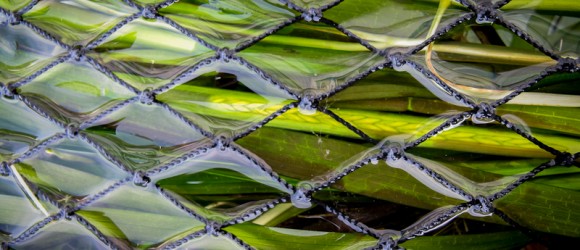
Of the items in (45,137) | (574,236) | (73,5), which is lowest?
(574,236)

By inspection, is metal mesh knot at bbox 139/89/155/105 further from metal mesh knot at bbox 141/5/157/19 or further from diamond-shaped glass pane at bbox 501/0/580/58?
diamond-shaped glass pane at bbox 501/0/580/58

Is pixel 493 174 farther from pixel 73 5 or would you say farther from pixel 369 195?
pixel 73 5

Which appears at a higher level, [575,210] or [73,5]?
[73,5]

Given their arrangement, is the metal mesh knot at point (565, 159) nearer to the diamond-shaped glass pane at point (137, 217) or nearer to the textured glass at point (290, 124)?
the textured glass at point (290, 124)

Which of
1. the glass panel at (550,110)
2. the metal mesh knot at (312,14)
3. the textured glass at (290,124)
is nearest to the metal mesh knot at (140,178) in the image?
the textured glass at (290,124)

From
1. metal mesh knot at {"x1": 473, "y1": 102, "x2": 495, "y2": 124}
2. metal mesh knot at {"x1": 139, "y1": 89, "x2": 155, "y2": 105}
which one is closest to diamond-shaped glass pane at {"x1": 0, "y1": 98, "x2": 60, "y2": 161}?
metal mesh knot at {"x1": 139, "y1": 89, "x2": 155, "y2": 105}

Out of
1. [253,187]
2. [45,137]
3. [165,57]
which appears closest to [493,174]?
[253,187]
